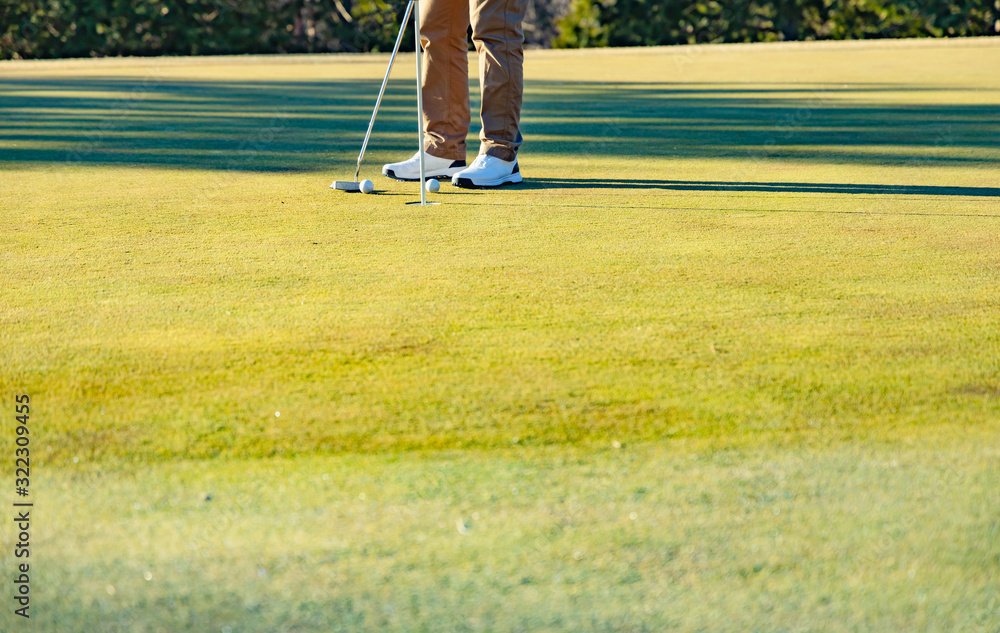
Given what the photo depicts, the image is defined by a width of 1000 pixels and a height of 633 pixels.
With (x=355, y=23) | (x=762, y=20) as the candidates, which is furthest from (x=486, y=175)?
(x=762, y=20)

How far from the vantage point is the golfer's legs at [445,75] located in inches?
184

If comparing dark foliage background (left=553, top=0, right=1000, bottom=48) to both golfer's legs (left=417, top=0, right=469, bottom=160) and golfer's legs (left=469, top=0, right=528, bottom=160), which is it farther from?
golfer's legs (left=469, top=0, right=528, bottom=160)

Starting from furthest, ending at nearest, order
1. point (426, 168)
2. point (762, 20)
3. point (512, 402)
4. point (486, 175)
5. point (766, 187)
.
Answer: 1. point (762, 20)
2. point (426, 168)
3. point (486, 175)
4. point (766, 187)
5. point (512, 402)

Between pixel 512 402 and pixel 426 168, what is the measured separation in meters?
2.91

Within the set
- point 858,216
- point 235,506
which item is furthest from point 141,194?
point 235,506

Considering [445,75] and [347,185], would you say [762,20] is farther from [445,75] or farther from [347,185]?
[347,185]

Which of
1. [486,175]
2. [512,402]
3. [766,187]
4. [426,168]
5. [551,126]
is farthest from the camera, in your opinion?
[551,126]

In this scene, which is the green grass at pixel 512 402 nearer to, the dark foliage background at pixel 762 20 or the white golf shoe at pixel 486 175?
the white golf shoe at pixel 486 175

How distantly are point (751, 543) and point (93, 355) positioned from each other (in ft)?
4.63

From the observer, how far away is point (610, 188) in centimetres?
433

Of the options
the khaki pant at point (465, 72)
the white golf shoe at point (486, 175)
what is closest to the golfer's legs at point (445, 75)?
the khaki pant at point (465, 72)

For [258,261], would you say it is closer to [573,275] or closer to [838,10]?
[573,275]

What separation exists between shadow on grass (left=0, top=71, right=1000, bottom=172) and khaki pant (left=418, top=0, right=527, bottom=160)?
0.44 m

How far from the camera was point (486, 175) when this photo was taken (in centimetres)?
439
